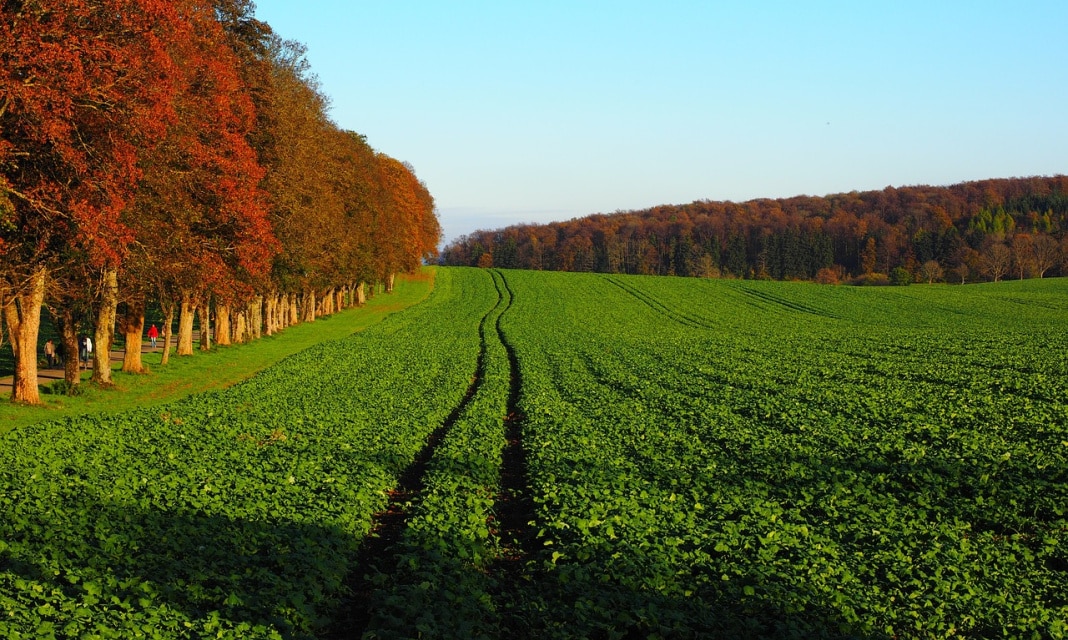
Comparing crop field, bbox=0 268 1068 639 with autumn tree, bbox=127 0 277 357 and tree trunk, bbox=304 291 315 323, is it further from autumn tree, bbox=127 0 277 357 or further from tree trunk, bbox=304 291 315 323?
tree trunk, bbox=304 291 315 323

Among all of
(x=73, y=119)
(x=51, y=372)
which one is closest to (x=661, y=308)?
(x=51, y=372)

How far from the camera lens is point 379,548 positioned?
15.8 m

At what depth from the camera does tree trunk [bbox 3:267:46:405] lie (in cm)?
2878

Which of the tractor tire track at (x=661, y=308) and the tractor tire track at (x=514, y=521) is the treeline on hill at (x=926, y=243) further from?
the tractor tire track at (x=514, y=521)

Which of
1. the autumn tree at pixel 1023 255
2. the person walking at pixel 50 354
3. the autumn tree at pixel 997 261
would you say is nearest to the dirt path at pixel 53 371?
the person walking at pixel 50 354

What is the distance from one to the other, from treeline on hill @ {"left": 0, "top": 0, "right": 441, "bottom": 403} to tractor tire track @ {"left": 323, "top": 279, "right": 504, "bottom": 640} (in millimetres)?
10862

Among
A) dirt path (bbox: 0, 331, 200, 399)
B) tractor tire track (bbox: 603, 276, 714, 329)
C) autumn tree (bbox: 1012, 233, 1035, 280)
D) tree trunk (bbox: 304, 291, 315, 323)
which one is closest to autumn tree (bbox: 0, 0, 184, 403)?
dirt path (bbox: 0, 331, 200, 399)

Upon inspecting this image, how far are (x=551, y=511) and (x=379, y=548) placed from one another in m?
3.44

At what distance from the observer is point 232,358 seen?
4869 cm

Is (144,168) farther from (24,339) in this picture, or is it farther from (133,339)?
(133,339)

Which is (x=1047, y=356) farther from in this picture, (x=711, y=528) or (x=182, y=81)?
(x=182, y=81)

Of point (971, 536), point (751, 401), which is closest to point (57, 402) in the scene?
point (751, 401)

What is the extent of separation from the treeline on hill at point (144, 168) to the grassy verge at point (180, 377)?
1.13 meters

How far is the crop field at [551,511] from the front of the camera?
11898 mm
